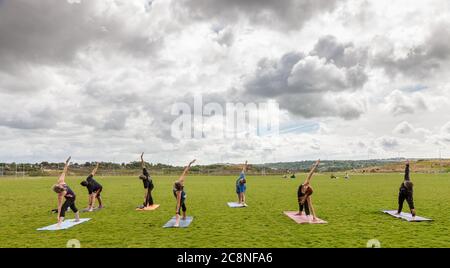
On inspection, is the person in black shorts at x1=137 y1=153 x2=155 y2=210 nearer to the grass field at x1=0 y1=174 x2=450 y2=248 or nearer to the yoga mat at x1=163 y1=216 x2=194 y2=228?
the grass field at x1=0 y1=174 x2=450 y2=248

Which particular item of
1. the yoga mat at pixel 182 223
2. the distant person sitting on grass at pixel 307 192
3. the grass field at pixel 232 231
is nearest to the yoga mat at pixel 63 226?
the grass field at pixel 232 231

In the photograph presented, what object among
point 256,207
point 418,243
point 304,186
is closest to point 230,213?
point 256,207

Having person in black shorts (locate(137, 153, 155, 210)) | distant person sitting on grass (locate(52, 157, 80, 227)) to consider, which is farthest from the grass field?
person in black shorts (locate(137, 153, 155, 210))

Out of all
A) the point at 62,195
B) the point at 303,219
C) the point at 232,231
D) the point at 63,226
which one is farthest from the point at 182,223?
the point at 303,219

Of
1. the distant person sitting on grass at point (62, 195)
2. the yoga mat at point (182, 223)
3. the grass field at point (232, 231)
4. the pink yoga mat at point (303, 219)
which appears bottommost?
the grass field at point (232, 231)

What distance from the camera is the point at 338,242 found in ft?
37.1

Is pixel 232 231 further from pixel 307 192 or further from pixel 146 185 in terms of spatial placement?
pixel 146 185

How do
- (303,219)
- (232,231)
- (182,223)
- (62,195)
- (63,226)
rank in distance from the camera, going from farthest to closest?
(303,219) < (182,223) < (62,195) < (63,226) < (232,231)

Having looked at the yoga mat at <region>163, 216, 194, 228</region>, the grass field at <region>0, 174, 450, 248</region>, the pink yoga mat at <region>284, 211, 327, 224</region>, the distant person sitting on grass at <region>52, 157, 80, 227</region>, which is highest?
the distant person sitting on grass at <region>52, 157, 80, 227</region>

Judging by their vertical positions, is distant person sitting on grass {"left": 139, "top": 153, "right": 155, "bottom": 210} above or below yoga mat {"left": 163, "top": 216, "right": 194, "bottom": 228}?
above

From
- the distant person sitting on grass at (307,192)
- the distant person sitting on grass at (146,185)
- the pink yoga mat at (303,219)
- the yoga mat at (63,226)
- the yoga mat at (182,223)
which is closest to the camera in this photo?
the yoga mat at (63,226)

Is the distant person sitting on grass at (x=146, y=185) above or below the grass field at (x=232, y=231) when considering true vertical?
→ above

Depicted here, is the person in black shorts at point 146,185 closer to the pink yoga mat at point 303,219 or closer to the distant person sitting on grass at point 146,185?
the distant person sitting on grass at point 146,185

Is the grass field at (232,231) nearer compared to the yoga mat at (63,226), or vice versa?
the grass field at (232,231)
